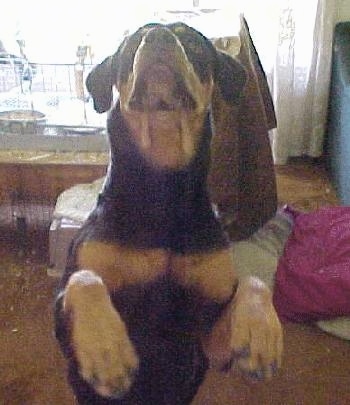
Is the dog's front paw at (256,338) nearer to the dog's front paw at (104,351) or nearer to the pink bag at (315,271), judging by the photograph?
the dog's front paw at (104,351)

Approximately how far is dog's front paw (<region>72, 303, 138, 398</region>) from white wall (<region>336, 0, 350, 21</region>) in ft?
6.65

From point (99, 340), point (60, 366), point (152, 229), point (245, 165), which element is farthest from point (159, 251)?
point (245, 165)

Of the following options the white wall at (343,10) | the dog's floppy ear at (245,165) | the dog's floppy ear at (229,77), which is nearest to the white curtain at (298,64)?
the white wall at (343,10)

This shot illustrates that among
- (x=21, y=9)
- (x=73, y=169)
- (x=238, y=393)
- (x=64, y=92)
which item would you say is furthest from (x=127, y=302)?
(x=21, y=9)

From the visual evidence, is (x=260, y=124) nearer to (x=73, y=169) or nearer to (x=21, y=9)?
(x=73, y=169)

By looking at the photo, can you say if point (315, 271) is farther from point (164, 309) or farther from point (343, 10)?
point (343, 10)

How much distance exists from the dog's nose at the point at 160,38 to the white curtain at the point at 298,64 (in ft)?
5.68

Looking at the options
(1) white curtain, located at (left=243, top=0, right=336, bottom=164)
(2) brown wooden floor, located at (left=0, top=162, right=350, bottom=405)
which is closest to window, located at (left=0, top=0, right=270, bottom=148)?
(1) white curtain, located at (left=243, top=0, right=336, bottom=164)

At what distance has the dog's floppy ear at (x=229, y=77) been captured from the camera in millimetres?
768

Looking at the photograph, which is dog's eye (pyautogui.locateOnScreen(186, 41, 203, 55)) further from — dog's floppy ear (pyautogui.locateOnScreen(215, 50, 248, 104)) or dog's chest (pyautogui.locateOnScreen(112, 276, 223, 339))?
dog's chest (pyautogui.locateOnScreen(112, 276, 223, 339))

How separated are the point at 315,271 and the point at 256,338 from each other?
99 cm

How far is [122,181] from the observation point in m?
0.73

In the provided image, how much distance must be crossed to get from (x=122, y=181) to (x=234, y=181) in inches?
36.9

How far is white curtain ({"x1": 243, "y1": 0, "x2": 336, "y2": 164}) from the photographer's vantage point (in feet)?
7.63
